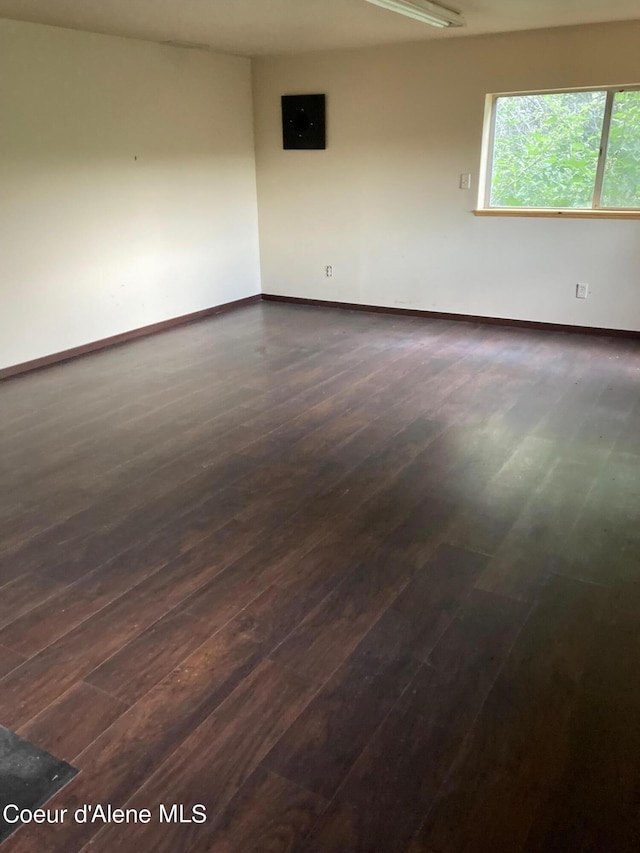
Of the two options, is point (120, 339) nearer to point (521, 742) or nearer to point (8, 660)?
point (8, 660)

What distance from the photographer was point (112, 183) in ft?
17.3

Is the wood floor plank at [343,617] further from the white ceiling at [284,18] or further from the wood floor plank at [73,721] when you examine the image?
the white ceiling at [284,18]

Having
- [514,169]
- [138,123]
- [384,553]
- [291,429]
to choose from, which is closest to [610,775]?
[384,553]

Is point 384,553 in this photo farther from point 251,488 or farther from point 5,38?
point 5,38

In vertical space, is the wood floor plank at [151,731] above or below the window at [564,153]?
below

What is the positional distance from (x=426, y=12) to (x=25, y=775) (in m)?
4.51

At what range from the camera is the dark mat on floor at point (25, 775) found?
1.59m

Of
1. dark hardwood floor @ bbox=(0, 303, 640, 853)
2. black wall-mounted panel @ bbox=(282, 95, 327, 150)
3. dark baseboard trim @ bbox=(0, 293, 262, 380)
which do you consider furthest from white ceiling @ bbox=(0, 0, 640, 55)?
dark hardwood floor @ bbox=(0, 303, 640, 853)

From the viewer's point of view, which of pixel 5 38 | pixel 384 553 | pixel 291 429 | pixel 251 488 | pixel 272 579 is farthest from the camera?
pixel 5 38

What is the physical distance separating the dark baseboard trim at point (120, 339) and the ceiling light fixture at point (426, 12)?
10.2ft

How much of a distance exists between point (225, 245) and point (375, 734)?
18.2ft

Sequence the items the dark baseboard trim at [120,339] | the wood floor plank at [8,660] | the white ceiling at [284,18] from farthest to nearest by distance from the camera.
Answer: the dark baseboard trim at [120,339] < the white ceiling at [284,18] < the wood floor plank at [8,660]

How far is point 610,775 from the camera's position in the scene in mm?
1648

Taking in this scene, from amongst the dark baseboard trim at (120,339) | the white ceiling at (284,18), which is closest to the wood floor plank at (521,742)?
the white ceiling at (284,18)
